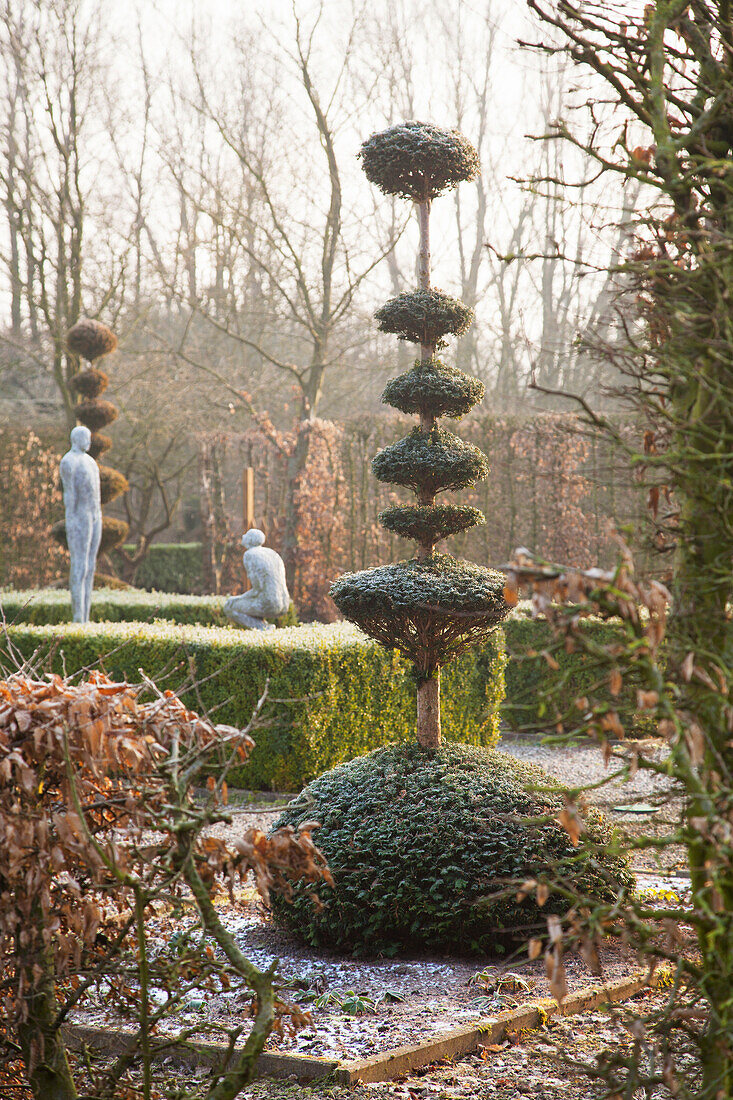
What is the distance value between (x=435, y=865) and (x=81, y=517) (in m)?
7.62

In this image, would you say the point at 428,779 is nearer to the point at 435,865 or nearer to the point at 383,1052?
the point at 435,865

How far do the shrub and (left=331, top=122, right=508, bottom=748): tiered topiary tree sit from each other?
529 mm

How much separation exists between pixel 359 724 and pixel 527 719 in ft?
11.6

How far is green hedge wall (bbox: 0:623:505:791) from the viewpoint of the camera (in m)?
7.44

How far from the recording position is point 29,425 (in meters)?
18.6

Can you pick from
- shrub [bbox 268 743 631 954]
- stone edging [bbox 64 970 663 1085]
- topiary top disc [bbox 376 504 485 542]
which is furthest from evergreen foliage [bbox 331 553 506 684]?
stone edging [bbox 64 970 663 1085]

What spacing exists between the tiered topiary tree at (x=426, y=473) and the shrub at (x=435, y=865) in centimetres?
53

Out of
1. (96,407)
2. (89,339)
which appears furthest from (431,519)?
(89,339)

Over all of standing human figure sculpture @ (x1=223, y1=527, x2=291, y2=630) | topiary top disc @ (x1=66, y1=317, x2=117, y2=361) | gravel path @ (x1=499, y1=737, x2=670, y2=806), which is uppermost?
topiary top disc @ (x1=66, y1=317, x2=117, y2=361)

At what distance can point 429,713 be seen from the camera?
16.0 ft

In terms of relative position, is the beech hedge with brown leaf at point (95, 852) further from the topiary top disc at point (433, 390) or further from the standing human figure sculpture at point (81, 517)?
the standing human figure sculpture at point (81, 517)

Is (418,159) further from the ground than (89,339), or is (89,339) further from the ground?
(89,339)

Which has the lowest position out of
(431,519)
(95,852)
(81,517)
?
(95,852)

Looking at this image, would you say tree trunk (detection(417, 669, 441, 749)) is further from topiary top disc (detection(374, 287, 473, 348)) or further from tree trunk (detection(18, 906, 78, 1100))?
tree trunk (detection(18, 906, 78, 1100))
